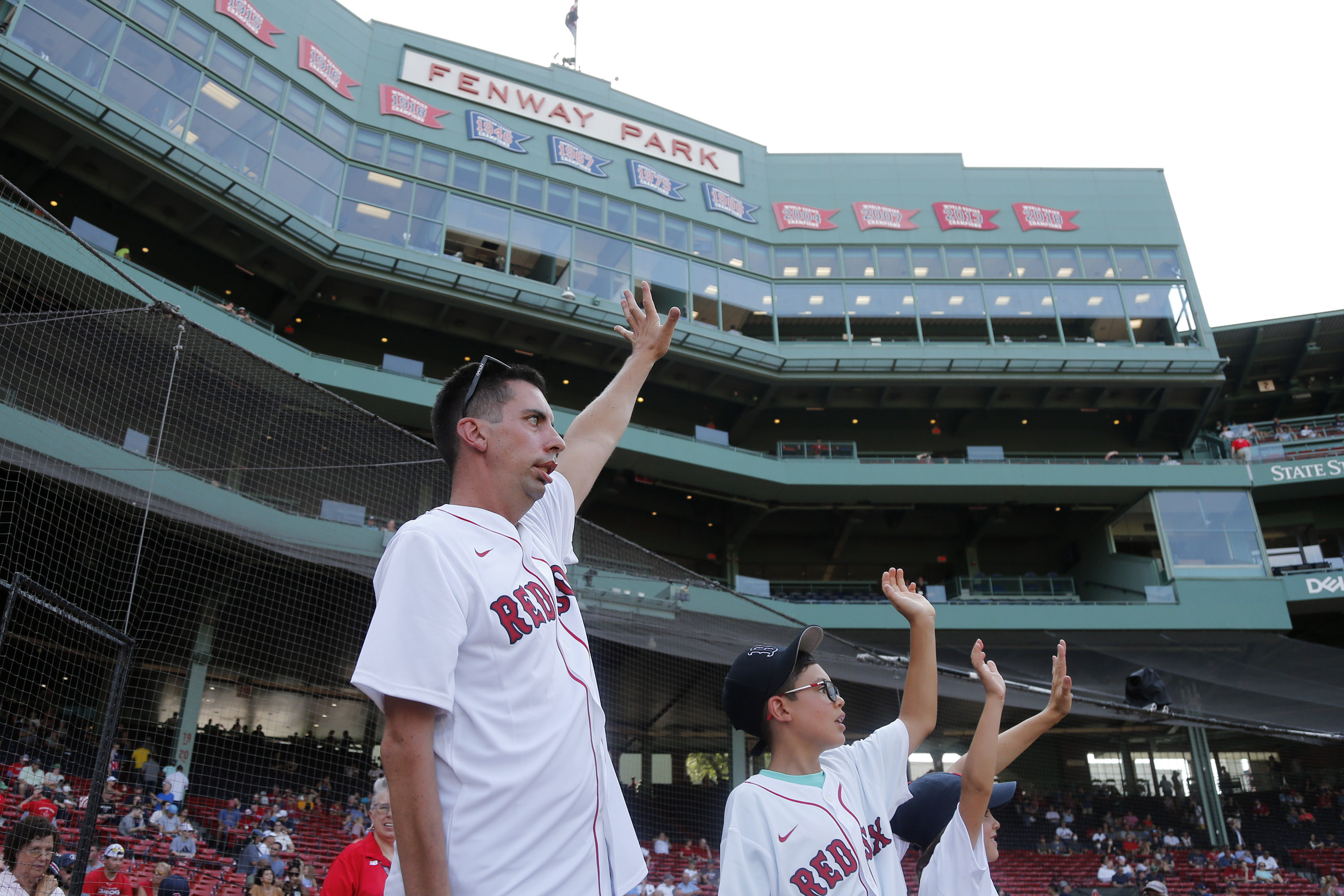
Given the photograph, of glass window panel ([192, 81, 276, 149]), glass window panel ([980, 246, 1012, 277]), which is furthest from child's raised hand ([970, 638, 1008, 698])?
glass window panel ([980, 246, 1012, 277])

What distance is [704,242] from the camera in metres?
26.9

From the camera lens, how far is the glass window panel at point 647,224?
25922mm

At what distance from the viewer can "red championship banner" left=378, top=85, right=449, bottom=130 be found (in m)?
23.8

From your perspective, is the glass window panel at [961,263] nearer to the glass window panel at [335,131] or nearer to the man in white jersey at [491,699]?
the glass window panel at [335,131]

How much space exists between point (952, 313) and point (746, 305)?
6.66 metres

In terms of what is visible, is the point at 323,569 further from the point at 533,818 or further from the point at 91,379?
the point at 533,818

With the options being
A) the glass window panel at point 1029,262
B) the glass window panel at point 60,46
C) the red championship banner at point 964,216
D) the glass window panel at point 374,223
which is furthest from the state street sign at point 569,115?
the glass window panel at point 1029,262

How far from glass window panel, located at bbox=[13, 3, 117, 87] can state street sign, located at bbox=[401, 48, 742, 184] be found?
8.37m

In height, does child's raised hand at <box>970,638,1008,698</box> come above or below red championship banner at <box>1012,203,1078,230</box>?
below

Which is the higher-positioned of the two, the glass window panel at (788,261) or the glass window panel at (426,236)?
the glass window panel at (788,261)

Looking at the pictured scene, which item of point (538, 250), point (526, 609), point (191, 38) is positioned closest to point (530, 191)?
point (538, 250)

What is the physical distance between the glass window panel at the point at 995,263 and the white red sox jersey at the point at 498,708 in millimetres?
28548

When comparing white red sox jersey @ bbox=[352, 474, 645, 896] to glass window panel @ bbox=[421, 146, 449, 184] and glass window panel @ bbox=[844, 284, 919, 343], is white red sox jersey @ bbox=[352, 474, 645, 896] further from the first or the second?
glass window panel @ bbox=[844, 284, 919, 343]

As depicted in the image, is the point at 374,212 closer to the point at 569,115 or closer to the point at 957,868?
the point at 569,115
